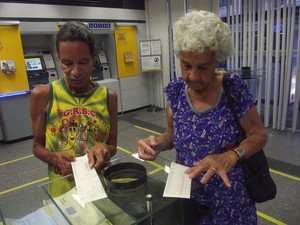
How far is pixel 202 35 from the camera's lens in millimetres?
1027

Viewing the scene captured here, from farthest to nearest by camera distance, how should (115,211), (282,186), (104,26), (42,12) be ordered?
(104,26) < (42,12) < (282,186) < (115,211)

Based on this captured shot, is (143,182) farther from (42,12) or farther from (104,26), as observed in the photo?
(104,26)

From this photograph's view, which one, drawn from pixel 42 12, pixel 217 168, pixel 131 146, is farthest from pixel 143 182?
pixel 42 12

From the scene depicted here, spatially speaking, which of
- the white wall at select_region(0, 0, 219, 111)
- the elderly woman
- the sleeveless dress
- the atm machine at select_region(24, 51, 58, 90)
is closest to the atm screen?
the atm machine at select_region(24, 51, 58, 90)

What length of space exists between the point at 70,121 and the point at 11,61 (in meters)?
3.97

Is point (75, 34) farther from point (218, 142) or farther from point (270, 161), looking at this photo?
point (270, 161)

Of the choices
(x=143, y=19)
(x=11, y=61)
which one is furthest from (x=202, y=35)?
(x=143, y=19)

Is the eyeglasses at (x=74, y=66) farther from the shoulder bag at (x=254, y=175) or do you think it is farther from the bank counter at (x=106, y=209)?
the shoulder bag at (x=254, y=175)

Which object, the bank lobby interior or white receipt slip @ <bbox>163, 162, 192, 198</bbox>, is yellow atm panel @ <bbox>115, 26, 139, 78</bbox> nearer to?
the bank lobby interior

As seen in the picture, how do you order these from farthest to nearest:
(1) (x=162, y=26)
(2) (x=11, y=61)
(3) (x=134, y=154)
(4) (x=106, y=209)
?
1. (1) (x=162, y=26)
2. (2) (x=11, y=61)
3. (3) (x=134, y=154)
4. (4) (x=106, y=209)

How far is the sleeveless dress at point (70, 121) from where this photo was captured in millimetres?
1303

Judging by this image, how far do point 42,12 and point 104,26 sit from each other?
1.31 metres

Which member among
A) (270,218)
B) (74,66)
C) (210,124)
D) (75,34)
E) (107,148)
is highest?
(75,34)

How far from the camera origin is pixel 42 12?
16.3ft
